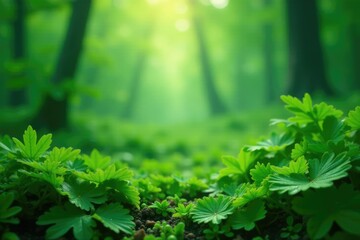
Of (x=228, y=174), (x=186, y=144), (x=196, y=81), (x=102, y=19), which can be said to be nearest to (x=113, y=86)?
(x=102, y=19)

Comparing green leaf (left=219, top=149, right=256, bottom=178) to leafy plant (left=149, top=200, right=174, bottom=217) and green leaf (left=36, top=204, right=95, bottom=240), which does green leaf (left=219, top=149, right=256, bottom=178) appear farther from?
green leaf (left=36, top=204, right=95, bottom=240)

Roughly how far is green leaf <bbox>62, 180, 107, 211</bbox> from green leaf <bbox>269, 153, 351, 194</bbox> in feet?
2.94

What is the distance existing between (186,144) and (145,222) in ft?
16.5

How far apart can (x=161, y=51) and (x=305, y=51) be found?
926 cm

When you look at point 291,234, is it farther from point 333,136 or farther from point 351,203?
point 333,136

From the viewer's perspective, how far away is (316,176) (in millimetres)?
1586

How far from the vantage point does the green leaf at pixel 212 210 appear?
168 centimetres

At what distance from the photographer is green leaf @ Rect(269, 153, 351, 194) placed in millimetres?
1501

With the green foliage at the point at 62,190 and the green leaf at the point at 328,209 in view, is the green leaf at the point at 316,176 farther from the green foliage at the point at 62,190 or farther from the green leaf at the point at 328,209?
the green foliage at the point at 62,190

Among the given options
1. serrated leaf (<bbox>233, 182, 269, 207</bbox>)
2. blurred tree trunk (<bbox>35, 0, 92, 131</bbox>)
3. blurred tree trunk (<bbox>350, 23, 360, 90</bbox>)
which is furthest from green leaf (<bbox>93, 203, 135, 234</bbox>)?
blurred tree trunk (<bbox>350, 23, 360, 90</bbox>)

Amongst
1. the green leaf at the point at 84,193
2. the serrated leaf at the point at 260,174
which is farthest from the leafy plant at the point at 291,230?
the green leaf at the point at 84,193

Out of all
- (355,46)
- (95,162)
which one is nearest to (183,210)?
(95,162)

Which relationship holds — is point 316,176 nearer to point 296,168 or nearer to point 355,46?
point 296,168

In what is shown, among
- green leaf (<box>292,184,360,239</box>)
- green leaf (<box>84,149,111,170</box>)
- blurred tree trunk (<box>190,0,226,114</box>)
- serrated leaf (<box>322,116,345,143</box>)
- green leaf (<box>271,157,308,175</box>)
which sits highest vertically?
blurred tree trunk (<box>190,0,226,114</box>)
